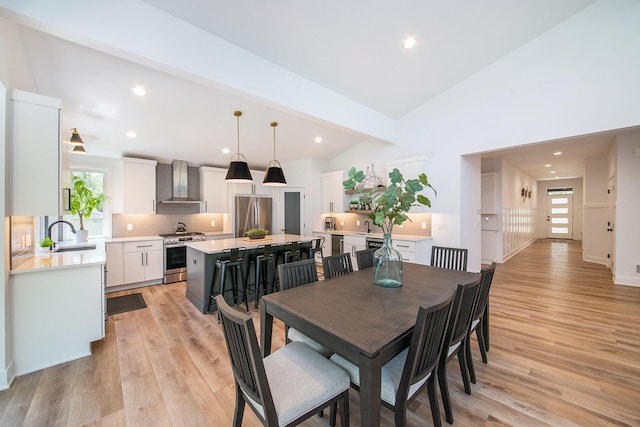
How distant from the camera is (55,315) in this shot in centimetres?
234

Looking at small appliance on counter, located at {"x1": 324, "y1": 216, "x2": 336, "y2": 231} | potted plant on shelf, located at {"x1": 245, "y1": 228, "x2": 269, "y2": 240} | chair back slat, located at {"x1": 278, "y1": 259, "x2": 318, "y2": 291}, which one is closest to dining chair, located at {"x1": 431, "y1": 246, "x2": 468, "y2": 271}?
chair back slat, located at {"x1": 278, "y1": 259, "x2": 318, "y2": 291}

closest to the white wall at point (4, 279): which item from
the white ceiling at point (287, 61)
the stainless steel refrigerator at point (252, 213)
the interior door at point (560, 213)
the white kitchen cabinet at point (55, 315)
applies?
the white kitchen cabinet at point (55, 315)

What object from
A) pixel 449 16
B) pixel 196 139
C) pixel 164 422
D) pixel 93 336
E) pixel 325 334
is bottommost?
pixel 164 422

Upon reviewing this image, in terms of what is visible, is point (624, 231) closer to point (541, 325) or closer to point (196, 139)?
point (541, 325)

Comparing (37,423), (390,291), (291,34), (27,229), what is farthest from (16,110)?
(390,291)

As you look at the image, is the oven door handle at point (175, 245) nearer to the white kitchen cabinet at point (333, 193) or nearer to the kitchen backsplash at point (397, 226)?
the white kitchen cabinet at point (333, 193)

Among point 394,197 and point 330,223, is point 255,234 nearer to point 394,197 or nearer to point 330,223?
point 330,223

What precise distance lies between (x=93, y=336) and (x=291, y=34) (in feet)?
11.9

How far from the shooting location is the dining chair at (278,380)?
1.15 meters

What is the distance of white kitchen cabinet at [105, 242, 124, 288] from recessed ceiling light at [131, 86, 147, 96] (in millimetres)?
2598

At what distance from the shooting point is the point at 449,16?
114 inches

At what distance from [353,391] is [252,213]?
4.68 metres

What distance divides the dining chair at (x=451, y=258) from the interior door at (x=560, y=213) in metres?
12.3

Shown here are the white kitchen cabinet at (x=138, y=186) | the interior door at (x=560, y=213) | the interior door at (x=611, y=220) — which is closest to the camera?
the white kitchen cabinet at (x=138, y=186)
